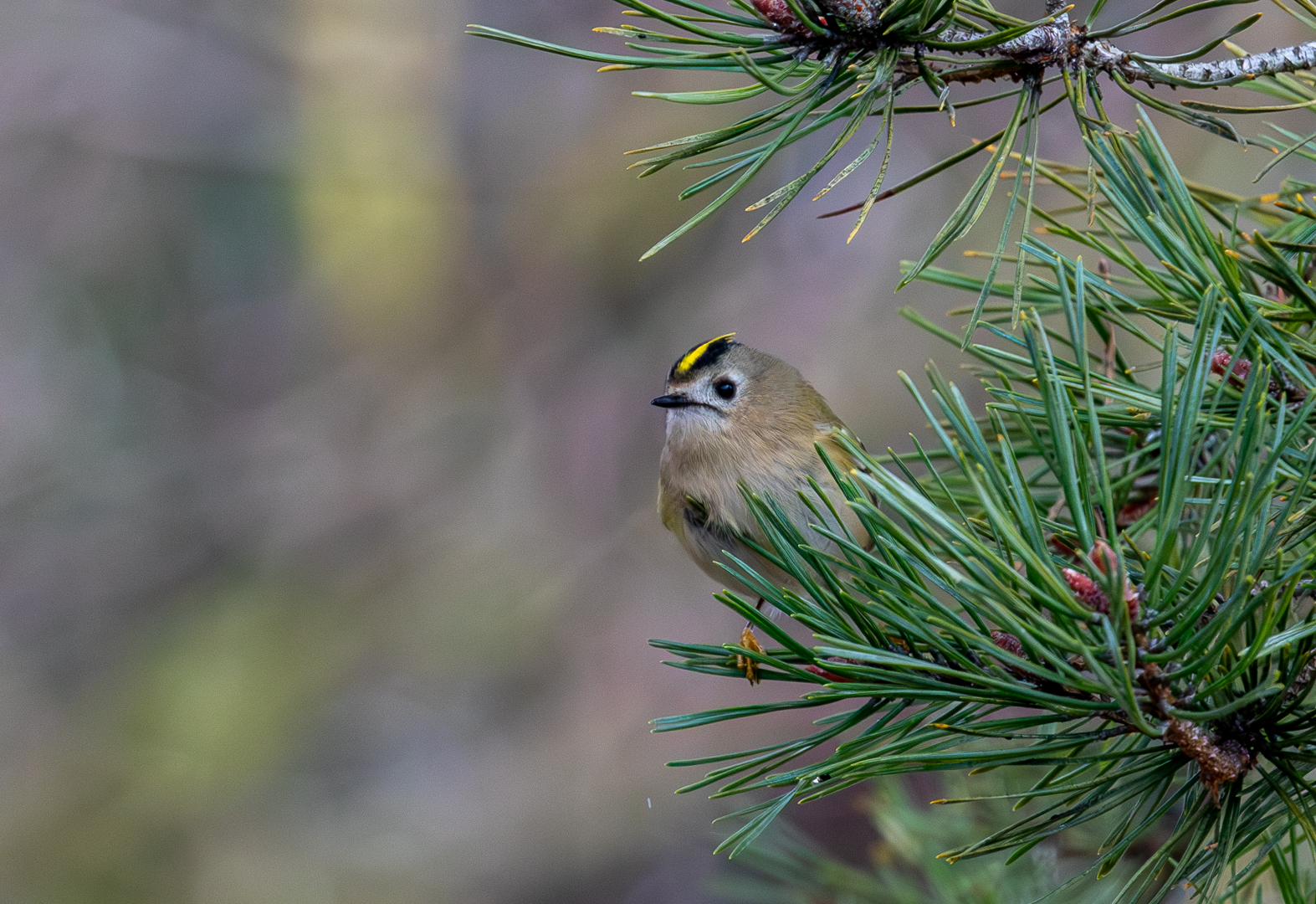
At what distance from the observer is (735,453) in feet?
4.42

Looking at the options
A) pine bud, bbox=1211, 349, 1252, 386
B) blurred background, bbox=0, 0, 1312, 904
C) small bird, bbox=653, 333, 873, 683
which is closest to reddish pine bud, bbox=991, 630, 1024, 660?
pine bud, bbox=1211, 349, 1252, 386

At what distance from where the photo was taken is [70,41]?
11.6 feet

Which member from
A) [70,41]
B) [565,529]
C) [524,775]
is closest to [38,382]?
[70,41]

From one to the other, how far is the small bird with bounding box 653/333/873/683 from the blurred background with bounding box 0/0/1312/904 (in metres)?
1.73

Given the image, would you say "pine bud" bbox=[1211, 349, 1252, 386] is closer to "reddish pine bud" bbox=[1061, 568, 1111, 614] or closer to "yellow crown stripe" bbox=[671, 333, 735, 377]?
"reddish pine bud" bbox=[1061, 568, 1111, 614]

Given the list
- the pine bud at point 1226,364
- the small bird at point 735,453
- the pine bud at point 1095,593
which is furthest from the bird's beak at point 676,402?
the pine bud at point 1095,593

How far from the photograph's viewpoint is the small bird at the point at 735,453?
1.28 meters

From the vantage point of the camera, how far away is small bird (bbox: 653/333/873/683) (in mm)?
1283

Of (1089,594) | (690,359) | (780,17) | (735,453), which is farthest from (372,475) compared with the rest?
(1089,594)

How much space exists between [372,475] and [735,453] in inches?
97.6

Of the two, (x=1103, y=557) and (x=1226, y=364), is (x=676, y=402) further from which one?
(x=1103, y=557)

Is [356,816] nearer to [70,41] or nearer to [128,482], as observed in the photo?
[128,482]

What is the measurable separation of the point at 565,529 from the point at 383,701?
947 millimetres

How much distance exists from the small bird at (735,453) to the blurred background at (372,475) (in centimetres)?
173
